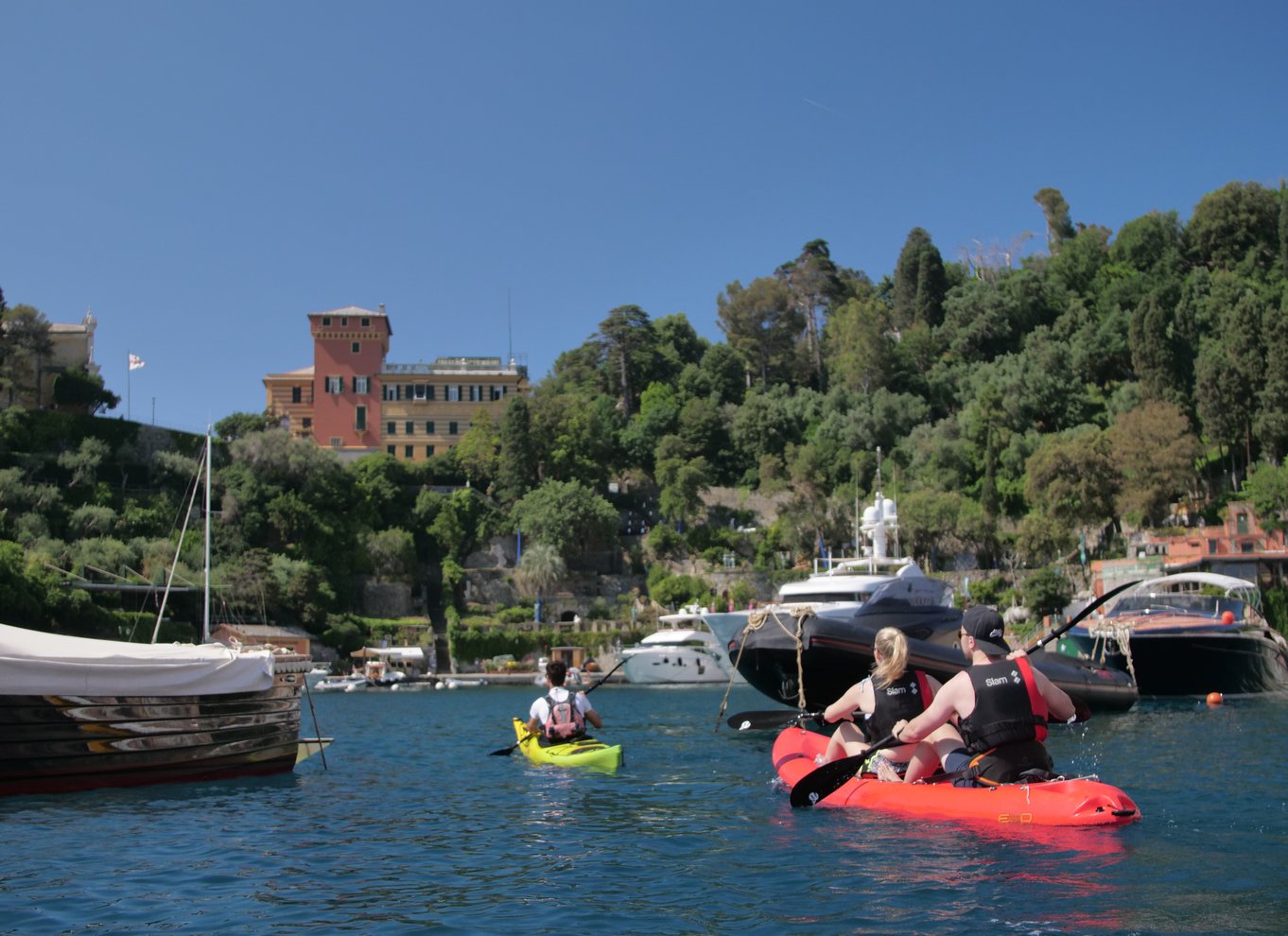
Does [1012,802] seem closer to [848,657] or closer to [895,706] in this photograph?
[895,706]

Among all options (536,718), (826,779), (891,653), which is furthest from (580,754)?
(891,653)

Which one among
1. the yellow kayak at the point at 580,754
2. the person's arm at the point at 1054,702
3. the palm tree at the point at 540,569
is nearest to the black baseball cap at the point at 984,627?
the person's arm at the point at 1054,702

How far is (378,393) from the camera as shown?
8156 cm

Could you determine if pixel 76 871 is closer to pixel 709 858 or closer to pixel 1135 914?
pixel 709 858

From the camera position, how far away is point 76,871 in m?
10.8

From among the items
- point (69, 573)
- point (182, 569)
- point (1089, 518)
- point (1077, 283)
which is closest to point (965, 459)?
point (1089, 518)

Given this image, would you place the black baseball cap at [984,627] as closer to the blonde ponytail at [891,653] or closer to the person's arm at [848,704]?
the blonde ponytail at [891,653]

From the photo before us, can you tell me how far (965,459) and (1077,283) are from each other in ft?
74.8

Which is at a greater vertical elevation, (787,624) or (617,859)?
(787,624)

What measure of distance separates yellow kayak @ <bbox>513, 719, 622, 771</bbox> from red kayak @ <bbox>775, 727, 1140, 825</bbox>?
18.0ft

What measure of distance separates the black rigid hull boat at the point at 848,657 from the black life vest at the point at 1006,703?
9.75 m

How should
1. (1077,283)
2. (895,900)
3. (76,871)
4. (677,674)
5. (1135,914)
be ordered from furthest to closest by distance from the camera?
(1077,283) → (677,674) → (76,871) → (895,900) → (1135,914)

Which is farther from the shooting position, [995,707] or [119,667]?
[119,667]

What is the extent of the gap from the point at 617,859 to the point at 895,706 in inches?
136
